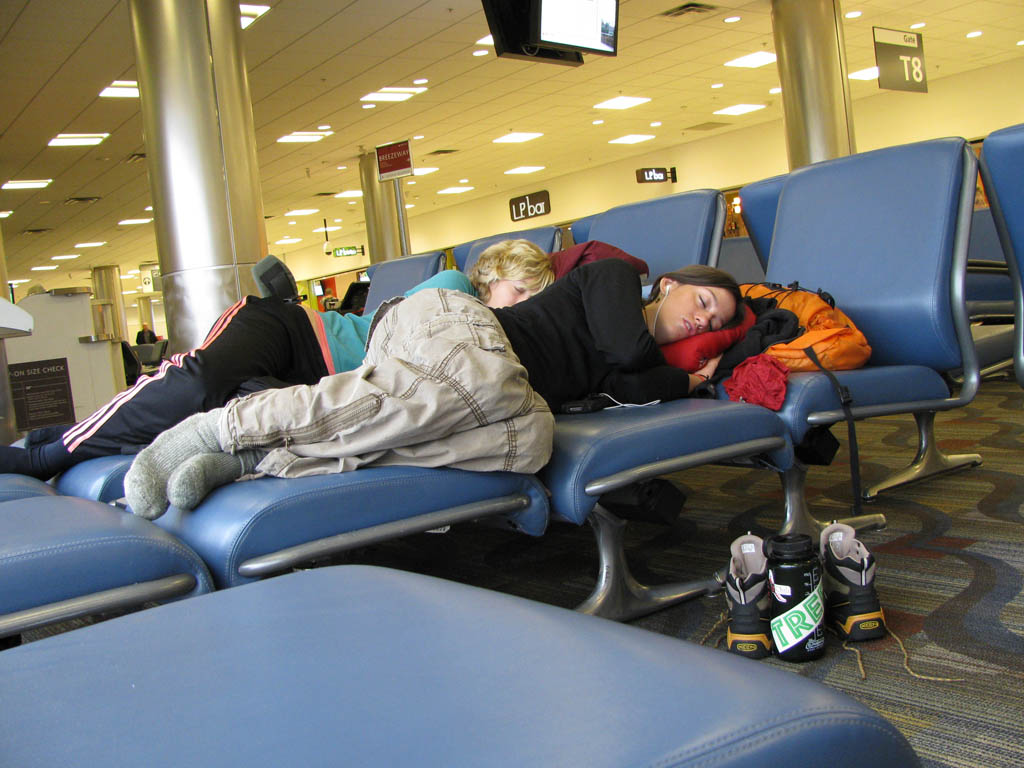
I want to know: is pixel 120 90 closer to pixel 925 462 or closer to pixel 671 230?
pixel 671 230

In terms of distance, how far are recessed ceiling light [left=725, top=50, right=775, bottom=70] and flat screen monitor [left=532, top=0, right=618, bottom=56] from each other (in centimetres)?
628

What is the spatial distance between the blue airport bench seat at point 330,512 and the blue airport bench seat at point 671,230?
1.71 m

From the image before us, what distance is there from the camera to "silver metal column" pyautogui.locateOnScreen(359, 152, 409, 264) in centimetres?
1539

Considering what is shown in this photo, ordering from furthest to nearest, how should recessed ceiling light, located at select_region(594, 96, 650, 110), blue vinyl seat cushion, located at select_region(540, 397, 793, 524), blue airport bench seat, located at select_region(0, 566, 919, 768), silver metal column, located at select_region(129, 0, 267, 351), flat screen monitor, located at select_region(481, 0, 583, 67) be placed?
1. recessed ceiling light, located at select_region(594, 96, 650, 110)
2. flat screen monitor, located at select_region(481, 0, 583, 67)
3. silver metal column, located at select_region(129, 0, 267, 351)
4. blue vinyl seat cushion, located at select_region(540, 397, 793, 524)
5. blue airport bench seat, located at select_region(0, 566, 919, 768)

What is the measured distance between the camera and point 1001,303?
4.40 meters

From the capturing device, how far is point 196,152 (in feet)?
19.8

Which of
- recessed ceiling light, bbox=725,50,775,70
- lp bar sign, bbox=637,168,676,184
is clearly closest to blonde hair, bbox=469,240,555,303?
recessed ceiling light, bbox=725,50,775,70

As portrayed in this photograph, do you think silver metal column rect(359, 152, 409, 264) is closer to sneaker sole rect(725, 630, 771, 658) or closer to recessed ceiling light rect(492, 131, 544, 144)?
recessed ceiling light rect(492, 131, 544, 144)

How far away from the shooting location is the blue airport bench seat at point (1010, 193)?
2.34m

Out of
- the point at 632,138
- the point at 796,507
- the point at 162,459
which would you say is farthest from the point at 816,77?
the point at 162,459

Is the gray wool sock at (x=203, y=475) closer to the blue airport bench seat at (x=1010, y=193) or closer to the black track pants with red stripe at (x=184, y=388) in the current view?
the black track pants with red stripe at (x=184, y=388)

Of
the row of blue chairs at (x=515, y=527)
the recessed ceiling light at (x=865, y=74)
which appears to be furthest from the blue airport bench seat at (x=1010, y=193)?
the recessed ceiling light at (x=865, y=74)

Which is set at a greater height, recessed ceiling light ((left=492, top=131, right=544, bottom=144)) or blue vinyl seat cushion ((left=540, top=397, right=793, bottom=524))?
recessed ceiling light ((left=492, top=131, right=544, bottom=144))

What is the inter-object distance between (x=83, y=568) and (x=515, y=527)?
94cm
